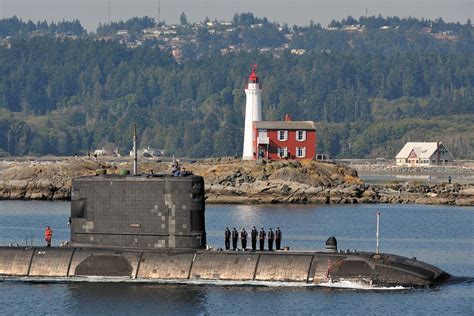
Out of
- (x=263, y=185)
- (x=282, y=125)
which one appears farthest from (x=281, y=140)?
(x=263, y=185)

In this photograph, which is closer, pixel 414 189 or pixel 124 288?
pixel 124 288

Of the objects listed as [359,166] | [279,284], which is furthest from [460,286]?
[359,166]

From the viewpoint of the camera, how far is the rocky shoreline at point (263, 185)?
89.1m

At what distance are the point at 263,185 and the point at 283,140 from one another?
377 inches

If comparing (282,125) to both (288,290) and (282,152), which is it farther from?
(288,290)

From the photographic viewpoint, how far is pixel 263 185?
89.4 meters

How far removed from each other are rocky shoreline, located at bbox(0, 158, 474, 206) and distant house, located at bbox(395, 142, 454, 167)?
86.3 meters

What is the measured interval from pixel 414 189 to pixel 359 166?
9048cm

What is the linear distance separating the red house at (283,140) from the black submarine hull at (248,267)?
53743 mm

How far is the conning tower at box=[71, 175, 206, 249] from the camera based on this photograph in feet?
143

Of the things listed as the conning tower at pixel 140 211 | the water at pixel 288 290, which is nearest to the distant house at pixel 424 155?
the water at pixel 288 290

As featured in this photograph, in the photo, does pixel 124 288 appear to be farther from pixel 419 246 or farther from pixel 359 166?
pixel 359 166

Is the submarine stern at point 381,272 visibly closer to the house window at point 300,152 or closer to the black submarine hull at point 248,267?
the black submarine hull at point 248,267

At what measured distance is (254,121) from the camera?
99.2 m
